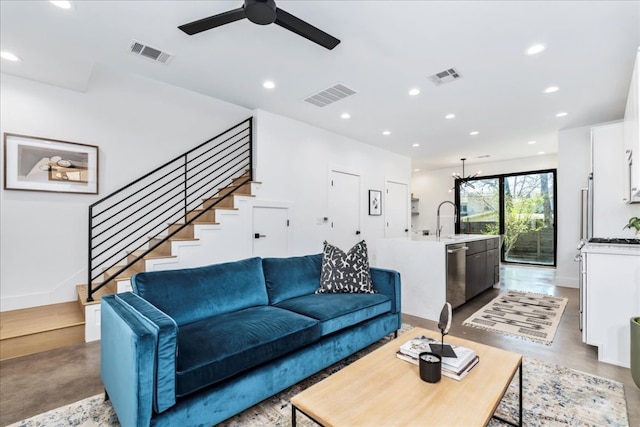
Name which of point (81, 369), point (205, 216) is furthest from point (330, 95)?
point (81, 369)

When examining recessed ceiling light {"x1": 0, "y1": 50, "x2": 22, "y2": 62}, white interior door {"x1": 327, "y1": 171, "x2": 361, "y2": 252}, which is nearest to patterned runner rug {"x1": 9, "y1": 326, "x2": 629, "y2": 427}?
recessed ceiling light {"x1": 0, "y1": 50, "x2": 22, "y2": 62}

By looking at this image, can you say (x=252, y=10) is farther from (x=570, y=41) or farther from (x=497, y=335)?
(x=497, y=335)

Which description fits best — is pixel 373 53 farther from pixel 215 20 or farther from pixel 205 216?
pixel 205 216

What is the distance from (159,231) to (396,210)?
16.5 feet

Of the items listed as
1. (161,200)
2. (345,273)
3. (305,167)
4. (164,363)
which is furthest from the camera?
(305,167)

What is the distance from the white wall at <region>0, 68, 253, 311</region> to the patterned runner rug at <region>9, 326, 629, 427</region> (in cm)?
207

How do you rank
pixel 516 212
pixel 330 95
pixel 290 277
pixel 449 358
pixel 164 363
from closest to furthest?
pixel 164 363 < pixel 449 358 < pixel 290 277 < pixel 330 95 < pixel 516 212

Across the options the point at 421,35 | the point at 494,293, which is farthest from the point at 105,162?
the point at 494,293

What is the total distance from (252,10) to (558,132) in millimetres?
5903

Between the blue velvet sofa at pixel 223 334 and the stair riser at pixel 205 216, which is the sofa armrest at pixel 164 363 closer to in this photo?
the blue velvet sofa at pixel 223 334

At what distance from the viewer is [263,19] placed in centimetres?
203

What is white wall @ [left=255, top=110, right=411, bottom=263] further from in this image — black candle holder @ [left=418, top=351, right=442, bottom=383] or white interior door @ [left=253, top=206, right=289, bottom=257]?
black candle holder @ [left=418, top=351, right=442, bottom=383]

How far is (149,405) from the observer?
4.50 feet

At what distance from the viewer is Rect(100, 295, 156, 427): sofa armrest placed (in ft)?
4.46
